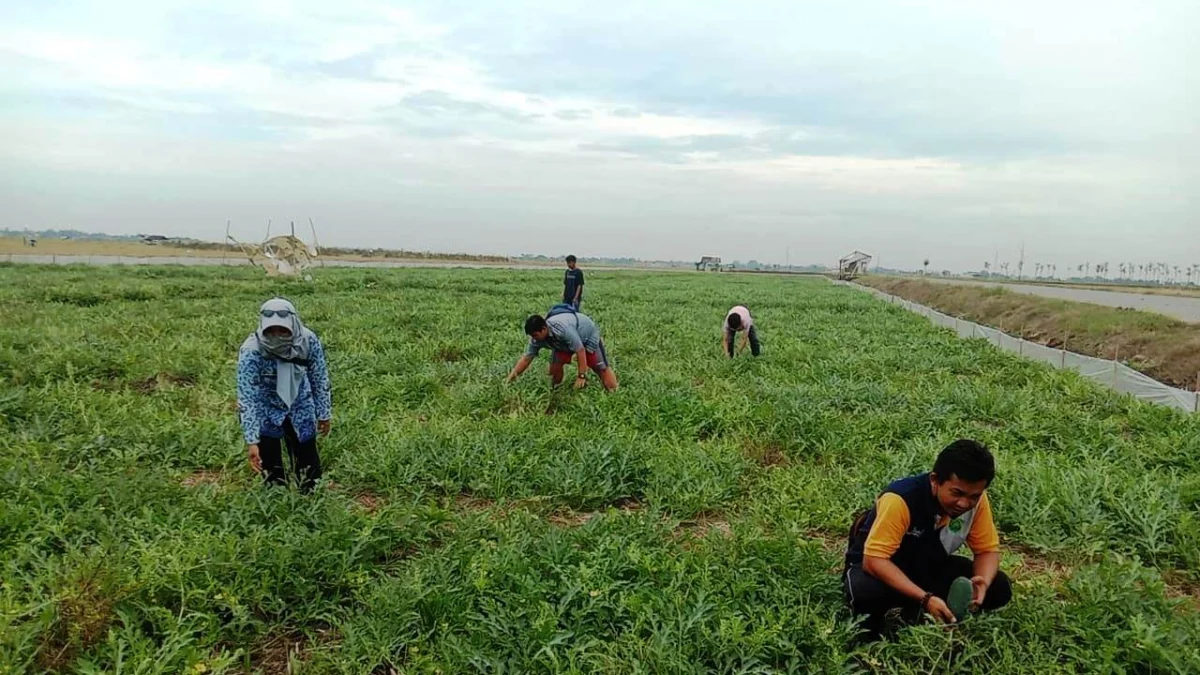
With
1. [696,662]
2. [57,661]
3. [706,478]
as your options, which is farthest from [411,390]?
[696,662]

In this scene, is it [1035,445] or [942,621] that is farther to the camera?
[1035,445]

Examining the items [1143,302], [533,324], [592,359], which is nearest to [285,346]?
[533,324]

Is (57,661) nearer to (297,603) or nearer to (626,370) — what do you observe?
(297,603)

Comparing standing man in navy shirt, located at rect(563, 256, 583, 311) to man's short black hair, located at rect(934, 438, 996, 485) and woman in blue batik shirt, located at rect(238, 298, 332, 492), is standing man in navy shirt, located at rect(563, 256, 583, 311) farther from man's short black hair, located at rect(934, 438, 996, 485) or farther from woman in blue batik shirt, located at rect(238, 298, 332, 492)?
man's short black hair, located at rect(934, 438, 996, 485)

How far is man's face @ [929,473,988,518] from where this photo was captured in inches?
98.0

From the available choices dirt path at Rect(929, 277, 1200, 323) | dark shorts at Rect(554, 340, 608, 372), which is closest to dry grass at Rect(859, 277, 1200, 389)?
dirt path at Rect(929, 277, 1200, 323)

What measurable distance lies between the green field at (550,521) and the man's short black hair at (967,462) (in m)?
0.73

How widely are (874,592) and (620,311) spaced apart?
1263 centimetres

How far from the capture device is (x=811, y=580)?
3.14 metres

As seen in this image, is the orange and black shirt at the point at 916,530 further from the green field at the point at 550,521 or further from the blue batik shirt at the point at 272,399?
the blue batik shirt at the point at 272,399

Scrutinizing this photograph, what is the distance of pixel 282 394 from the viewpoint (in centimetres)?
379

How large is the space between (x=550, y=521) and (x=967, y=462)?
2.35 metres

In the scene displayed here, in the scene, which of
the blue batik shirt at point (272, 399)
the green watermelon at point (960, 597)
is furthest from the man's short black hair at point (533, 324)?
the green watermelon at point (960, 597)

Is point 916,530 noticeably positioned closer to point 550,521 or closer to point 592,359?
point 550,521
